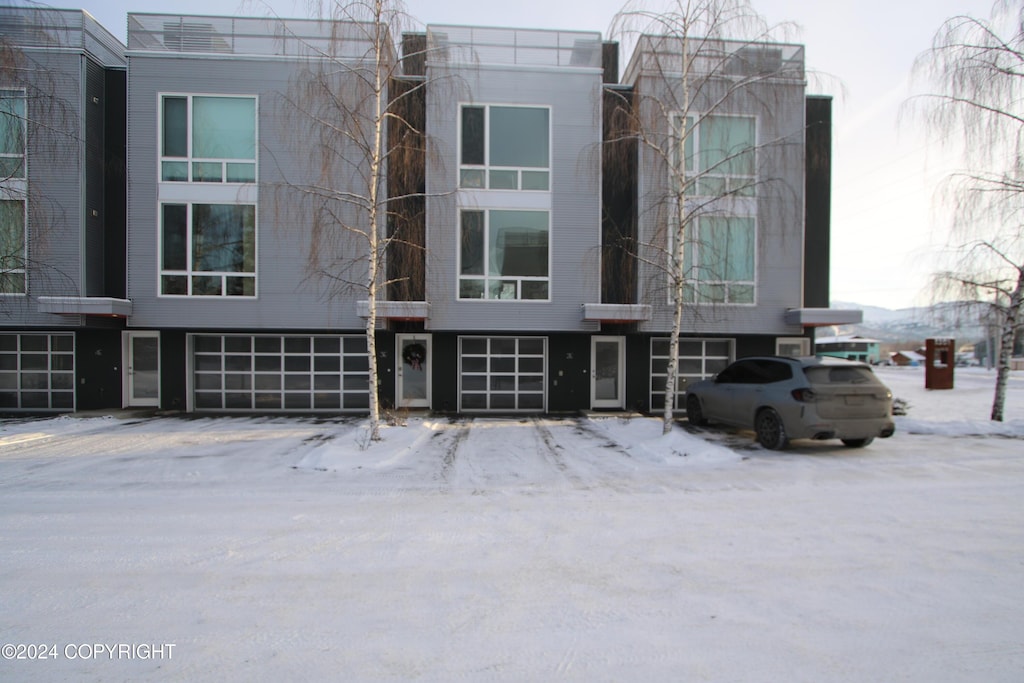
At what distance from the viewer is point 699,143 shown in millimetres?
12297

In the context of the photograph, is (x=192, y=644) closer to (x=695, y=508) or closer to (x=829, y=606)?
(x=829, y=606)

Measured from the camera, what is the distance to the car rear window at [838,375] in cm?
838

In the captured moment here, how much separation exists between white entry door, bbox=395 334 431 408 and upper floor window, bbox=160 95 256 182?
5.77 m

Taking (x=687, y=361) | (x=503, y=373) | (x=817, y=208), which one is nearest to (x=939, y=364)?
(x=817, y=208)

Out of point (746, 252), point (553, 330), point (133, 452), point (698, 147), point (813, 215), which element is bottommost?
point (133, 452)

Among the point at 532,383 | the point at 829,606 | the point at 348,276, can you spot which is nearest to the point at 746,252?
the point at 532,383

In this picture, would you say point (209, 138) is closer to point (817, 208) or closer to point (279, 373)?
point (279, 373)

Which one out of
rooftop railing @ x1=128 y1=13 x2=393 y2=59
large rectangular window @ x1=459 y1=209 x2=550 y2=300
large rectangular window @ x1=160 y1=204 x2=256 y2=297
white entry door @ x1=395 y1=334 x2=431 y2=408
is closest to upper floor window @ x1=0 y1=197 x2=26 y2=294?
large rectangular window @ x1=160 y1=204 x2=256 y2=297

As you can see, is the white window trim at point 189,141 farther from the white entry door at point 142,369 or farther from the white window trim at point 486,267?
the white window trim at point 486,267

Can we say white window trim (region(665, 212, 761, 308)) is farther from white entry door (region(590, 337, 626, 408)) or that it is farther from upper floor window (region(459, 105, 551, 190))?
upper floor window (region(459, 105, 551, 190))

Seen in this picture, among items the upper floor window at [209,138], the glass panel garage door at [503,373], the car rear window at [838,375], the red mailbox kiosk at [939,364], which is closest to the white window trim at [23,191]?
the upper floor window at [209,138]

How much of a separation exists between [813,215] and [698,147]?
4.62m

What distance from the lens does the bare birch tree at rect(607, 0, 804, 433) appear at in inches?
376

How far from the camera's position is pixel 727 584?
3.84 m
